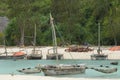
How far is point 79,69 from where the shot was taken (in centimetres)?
6425

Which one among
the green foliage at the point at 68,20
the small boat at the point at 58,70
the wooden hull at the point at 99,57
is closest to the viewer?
the small boat at the point at 58,70

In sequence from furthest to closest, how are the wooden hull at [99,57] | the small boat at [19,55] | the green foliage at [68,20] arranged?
the green foliage at [68,20]
the small boat at [19,55]
the wooden hull at [99,57]

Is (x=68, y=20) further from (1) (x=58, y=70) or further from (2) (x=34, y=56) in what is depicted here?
(1) (x=58, y=70)

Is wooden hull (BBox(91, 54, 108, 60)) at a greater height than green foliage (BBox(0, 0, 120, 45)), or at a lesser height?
lesser

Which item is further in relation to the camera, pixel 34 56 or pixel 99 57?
pixel 34 56

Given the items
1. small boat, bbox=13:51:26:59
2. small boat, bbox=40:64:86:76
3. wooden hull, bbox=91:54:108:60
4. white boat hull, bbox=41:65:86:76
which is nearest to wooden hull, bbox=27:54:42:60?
small boat, bbox=13:51:26:59

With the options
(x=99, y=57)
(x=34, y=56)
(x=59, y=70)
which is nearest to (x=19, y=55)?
(x=34, y=56)

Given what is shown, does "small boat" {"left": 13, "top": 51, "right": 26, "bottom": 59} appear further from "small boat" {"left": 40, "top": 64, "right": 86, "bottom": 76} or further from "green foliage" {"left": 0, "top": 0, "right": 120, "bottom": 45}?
"small boat" {"left": 40, "top": 64, "right": 86, "bottom": 76}

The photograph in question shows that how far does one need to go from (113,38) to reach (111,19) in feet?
19.4

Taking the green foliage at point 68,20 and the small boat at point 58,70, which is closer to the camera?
the small boat at point 58,70

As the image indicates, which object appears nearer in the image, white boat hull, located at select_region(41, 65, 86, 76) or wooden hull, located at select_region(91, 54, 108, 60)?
white boat hull, located at select_region(41, 65, 86, 76)

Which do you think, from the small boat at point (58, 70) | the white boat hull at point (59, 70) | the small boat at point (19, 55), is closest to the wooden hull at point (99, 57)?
the small boat at point (19, 55)

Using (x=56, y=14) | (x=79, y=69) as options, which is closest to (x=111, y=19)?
(x=56, y=14)

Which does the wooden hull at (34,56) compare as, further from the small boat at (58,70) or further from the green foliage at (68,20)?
the small boat at (58,70)
